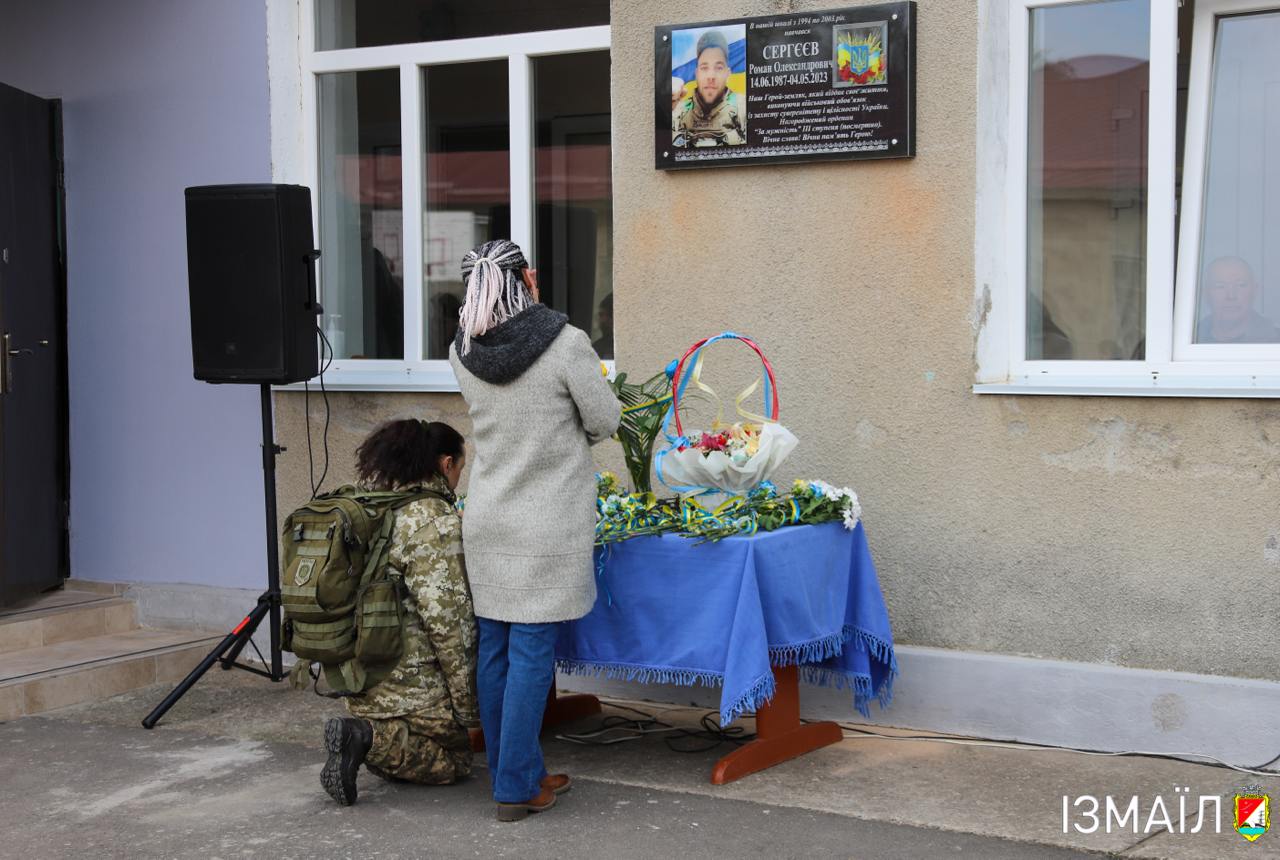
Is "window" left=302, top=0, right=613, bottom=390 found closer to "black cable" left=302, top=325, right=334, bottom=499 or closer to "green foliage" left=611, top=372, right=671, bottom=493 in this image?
"black cable" left=302, top=325, right=334, bottom=499

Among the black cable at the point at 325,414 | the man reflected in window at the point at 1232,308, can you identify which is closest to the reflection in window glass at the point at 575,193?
the black cable at the point at 325,414

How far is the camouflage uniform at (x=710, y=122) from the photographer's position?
5547 millimetres

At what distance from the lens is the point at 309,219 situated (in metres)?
6.13

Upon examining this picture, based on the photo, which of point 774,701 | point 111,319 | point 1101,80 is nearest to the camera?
point 774,701

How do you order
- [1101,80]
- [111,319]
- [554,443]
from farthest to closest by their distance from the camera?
[111,319]
[1101,80]
[554,443]

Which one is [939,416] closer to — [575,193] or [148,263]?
[575,193]

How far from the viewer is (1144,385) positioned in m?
4.99

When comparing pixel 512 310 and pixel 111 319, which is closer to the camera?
pixel 512 310

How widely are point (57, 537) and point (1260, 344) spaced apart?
5517 mm

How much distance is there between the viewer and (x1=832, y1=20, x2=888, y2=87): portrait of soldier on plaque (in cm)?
529

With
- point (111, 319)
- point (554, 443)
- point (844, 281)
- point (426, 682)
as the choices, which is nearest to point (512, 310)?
point (554, 443)

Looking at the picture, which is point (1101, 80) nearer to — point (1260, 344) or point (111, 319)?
point (1260, 344)

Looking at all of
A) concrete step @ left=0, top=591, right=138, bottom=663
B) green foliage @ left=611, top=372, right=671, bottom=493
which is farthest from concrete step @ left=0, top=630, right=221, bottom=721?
green foliage @ left=611, top=372, right=671, bottom=493

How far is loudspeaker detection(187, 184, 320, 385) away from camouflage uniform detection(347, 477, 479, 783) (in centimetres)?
156
